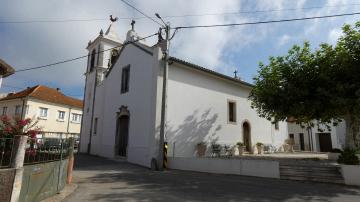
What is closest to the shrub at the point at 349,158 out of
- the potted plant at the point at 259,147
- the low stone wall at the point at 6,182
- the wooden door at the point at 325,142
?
the low stone wall at the point at 6,182

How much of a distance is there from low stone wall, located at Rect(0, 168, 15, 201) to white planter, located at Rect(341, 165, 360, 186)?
1014 centimetres

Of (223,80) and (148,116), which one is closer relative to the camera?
(148,116)

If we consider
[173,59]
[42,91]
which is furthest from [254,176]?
[42,91]

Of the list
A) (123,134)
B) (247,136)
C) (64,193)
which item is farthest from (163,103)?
(247,136)

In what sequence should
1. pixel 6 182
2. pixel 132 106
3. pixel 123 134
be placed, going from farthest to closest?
pixel 123 134 < pixel 132 106 < pixel 6 182

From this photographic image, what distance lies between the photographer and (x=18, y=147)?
5.16 metres

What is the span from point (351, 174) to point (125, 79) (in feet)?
48.1

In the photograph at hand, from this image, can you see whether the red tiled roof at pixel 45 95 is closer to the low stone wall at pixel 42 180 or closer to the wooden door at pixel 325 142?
the low stone wall at pixel 42 180

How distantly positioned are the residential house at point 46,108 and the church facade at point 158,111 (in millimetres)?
11214

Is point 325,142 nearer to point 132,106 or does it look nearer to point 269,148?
point 269,148

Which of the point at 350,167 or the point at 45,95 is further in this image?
the point at 45,95

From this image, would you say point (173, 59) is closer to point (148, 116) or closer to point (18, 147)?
point (148, 116)

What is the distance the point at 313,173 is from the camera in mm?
9852

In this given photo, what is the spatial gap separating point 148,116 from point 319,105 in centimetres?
884
